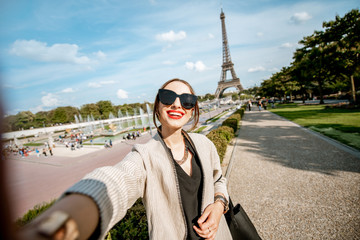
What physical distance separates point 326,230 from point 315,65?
1784 cm

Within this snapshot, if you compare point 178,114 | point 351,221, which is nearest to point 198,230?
point 178,114

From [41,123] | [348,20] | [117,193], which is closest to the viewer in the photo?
[117,193]

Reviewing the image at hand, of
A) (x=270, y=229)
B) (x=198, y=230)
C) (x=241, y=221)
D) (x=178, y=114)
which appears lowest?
(x=270, y=229)

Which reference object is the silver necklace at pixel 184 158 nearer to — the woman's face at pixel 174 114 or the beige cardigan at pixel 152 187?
the beige cardigan at pixel 152 187

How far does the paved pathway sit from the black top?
2489 mm

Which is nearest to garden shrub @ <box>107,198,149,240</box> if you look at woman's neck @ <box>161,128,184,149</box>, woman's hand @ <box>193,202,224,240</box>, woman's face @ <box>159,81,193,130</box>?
woman's hand @ <box>193,202,224,240</box>

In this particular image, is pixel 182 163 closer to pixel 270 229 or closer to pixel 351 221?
pixel 270 229

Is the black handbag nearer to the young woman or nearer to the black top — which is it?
the young woman

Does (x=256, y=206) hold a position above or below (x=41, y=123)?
below

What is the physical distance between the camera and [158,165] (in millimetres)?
1451

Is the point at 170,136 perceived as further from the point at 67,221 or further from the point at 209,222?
the point at 67,221

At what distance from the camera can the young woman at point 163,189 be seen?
2.77ft

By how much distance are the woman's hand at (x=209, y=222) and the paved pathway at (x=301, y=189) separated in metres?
2.41

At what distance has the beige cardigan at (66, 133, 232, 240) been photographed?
1.01 meters
